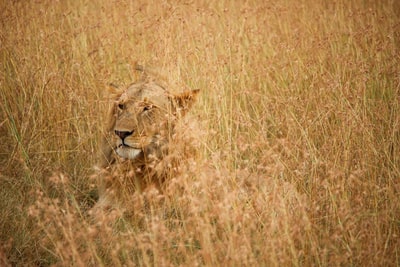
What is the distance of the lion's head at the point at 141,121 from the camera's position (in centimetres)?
380

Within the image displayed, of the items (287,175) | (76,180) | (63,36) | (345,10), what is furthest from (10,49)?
(345,10)

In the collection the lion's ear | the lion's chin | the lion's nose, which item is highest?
the lion's ear

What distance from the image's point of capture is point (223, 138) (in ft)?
13.9

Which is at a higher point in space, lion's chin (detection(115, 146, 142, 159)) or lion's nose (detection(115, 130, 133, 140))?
lion's nose (detection(115, 130, 133, 140))

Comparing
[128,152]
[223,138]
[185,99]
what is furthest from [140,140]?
[223,138]

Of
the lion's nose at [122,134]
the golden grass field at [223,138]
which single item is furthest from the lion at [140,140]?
the golden grass field at [223,138]

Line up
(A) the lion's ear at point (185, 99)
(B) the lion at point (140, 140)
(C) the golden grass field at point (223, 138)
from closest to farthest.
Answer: (C) the golden grass field at point (223, 138), (B) the lion at point (140, 140), (A) the lion's ear at point (185, 99)

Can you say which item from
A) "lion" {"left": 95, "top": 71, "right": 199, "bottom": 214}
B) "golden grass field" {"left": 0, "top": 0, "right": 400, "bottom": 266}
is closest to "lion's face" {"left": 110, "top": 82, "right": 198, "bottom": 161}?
"lion" {"left": 95, "top": 71, "right": 199, "bottom": 214}

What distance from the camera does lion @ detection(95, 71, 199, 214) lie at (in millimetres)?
3783

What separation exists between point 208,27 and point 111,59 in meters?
1.56

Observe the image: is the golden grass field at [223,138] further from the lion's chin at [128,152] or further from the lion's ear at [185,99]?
the lion's chin at [128,152]

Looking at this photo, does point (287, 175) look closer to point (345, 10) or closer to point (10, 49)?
point (10, 49)

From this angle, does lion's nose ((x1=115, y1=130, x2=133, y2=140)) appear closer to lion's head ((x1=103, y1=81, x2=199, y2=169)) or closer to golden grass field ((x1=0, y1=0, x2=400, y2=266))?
lion's head ((x1=103, y1=81, x2=199, y2=169))

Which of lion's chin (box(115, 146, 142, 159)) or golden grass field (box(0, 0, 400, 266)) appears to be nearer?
golden grass field (box(0, 0, 400, 266))
